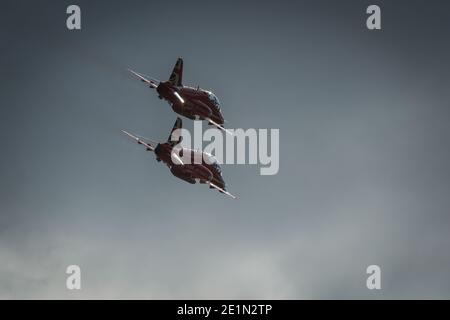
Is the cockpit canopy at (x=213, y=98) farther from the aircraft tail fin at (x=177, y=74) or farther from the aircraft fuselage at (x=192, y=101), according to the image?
the aircraft tail fin at (x=177, y=74)

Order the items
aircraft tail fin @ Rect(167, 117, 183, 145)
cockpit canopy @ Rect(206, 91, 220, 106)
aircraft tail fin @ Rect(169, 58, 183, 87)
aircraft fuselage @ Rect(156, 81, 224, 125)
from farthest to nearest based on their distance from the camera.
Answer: cockpit canopy @ Rect(206, 91, 220, 106)
aircraft tail fin @ Rect(169, 58, 183, 87)
aircraft fuselage @ Rect(156, 81, 224, 125)
aircraft tail fin @ Rect(167, 117, 183, 145)

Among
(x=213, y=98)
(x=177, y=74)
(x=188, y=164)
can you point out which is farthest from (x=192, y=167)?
(x=177, y=74)

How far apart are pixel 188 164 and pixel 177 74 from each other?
2143cm

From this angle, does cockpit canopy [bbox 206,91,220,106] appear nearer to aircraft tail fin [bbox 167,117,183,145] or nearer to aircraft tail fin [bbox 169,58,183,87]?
aircraft tail fin [bbox 169,58,183,87]

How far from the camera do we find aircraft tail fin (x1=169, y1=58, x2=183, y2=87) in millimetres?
162750

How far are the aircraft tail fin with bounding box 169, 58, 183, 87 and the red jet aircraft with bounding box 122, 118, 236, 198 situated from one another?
9.78 metres

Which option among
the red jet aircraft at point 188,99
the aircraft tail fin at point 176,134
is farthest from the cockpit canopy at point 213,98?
the aircraft tail fin at point 176,134

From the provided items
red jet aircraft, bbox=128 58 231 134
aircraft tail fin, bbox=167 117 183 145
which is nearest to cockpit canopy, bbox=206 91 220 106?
red jet aircraft, bbox=128 58 231 134

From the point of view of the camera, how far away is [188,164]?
162 m

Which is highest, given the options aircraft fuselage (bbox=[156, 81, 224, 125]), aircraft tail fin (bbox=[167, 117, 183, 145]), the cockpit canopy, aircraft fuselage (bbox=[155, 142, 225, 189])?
the cockpit canopy
